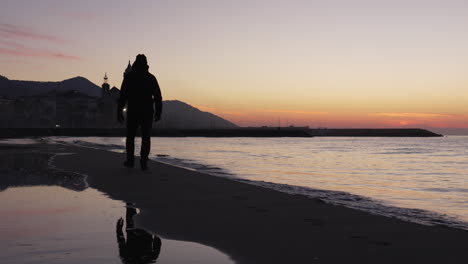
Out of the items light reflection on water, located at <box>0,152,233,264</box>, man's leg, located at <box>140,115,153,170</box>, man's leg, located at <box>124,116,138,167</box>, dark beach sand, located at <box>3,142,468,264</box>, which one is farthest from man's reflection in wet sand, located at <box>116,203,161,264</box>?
man's leg, located at <box>124,116,138,167</box>

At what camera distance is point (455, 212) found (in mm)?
10562

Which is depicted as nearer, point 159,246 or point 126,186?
point 159,246

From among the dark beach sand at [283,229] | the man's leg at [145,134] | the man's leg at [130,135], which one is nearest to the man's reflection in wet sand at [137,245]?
the dark beach sand at [283,229]

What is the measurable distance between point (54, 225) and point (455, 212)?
829 centimetres

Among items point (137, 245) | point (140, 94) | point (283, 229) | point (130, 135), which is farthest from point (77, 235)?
point (130, 135)

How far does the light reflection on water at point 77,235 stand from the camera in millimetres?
4312

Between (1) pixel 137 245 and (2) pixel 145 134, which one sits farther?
(2) pixel 145 134

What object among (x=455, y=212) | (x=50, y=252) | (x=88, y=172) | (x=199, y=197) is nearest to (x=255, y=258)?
Answer: (x=50, y=252)

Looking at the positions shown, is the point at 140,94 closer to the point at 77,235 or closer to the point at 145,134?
the point at 145,134

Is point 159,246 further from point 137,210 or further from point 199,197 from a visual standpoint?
point 199,197

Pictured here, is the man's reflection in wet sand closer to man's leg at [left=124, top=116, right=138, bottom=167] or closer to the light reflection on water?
the light reflection on water

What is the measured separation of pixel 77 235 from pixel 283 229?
227 centimetres

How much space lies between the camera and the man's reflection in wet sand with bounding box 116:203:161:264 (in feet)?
14.0

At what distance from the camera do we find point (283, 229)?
577 centimetres
